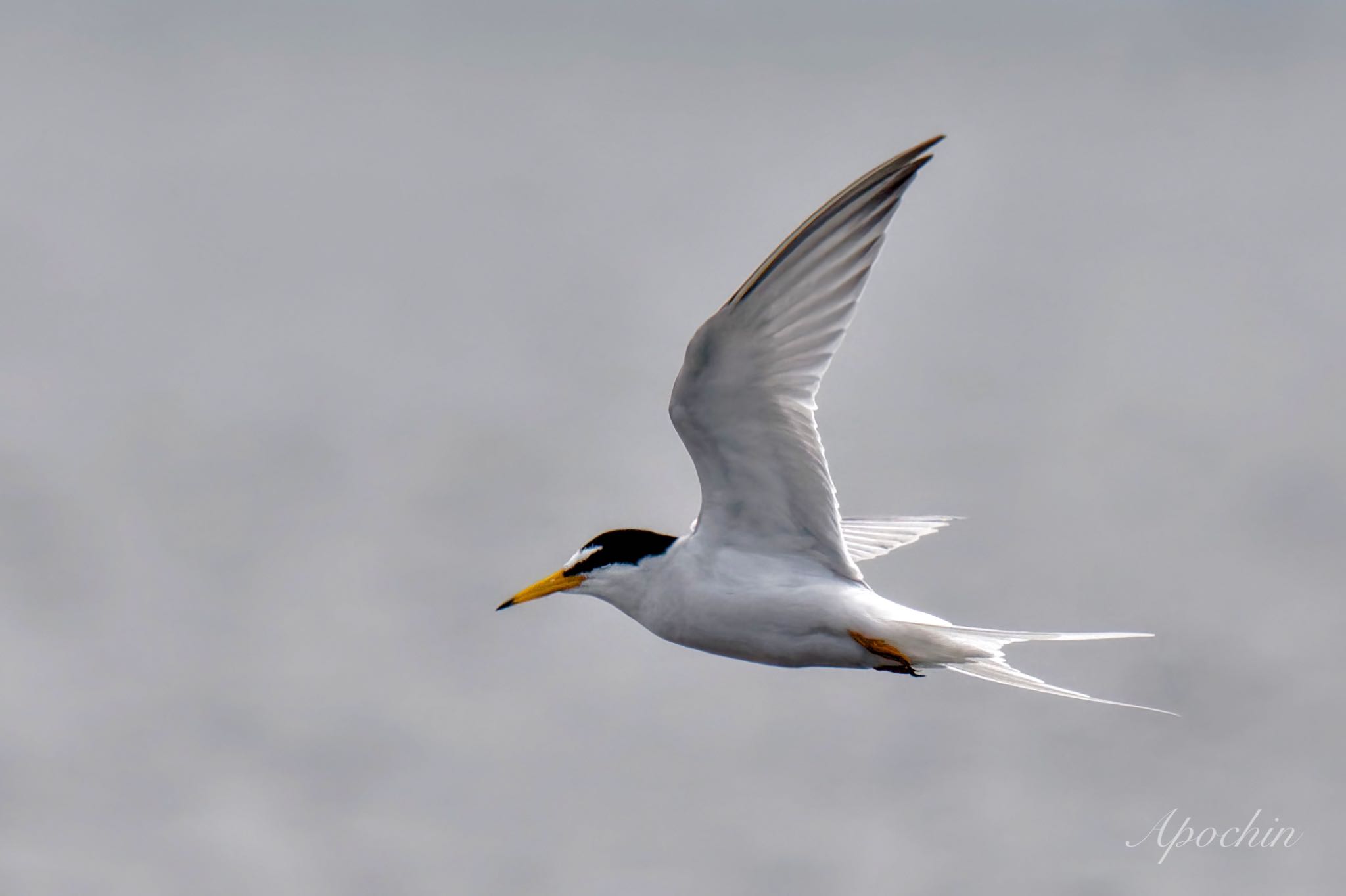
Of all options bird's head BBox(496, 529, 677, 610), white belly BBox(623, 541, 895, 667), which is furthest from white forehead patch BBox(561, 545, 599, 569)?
white belly BBox(623, 541, 895, 667)

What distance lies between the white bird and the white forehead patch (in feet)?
0.08

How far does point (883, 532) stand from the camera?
7016mm

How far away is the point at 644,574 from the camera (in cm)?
564

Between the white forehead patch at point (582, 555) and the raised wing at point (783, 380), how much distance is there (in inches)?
17.4

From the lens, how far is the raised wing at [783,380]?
16.5 ft

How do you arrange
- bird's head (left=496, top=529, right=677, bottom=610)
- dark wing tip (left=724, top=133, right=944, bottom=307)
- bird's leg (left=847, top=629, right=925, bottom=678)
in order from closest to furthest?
dark wing tip (left=724, top=133, right=944, bottom=307) → bird's leg (left=847, top=629, right=925, bottom=678) → bird's head (left=496, top=529, right=677, bottom=610)

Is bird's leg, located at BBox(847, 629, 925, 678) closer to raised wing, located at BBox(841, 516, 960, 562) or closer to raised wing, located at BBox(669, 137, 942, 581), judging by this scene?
raised wing, located at BBox(669, 137, 942, 581)

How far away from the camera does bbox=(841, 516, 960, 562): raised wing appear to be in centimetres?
689

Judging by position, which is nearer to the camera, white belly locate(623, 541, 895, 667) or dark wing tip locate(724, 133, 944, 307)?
dark wing tip locate(724, 133, 944, 307)

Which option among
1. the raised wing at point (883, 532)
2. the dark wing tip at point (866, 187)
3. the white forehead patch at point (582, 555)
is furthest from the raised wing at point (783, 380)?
the raised wing at point (883, 532)

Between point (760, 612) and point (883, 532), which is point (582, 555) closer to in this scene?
point (760, 612)

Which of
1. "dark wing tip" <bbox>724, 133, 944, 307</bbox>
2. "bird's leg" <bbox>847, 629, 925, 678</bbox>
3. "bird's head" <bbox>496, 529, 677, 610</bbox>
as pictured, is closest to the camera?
"dark wing tip" <bbox>724, 133, 944, 307</bbox>

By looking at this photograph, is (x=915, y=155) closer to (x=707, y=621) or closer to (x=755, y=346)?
(x=755, y=346)

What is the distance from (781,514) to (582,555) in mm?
825
